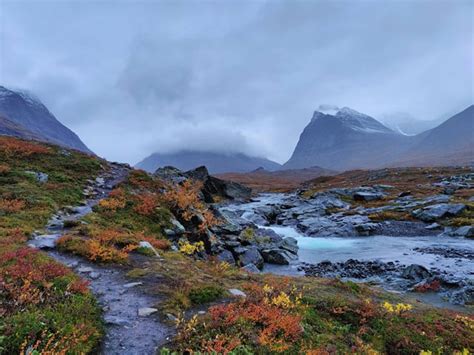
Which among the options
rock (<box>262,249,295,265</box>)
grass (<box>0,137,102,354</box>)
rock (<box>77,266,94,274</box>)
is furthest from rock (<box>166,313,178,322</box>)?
rock (<box>262,249,295,265</box>)

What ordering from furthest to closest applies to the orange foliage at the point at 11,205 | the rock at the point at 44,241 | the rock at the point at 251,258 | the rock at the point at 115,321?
the rock at the point at 251,258 → the orange foliage at the point at 11,205 → the rock at the point at 44,241 → the rock at the point at 115,321

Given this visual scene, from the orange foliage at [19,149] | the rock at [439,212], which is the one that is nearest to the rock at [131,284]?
the orange foliage at [19,149]

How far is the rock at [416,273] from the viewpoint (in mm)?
19938

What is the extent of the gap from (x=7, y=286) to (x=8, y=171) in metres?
18.5

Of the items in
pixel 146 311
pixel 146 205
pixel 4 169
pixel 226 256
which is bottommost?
pixel 226 256

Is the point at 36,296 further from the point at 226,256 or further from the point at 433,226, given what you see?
the point at 433,226

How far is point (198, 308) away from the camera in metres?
8.76

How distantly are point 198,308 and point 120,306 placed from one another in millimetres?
2056

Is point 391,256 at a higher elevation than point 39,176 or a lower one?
lower

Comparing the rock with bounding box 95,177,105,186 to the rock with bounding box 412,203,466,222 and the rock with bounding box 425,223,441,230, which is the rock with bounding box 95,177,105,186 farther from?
the rock with bounding box 412,203,466,222

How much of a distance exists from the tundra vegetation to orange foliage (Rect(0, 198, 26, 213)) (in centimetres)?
4

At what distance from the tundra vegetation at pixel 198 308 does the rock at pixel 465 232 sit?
80.4 ft

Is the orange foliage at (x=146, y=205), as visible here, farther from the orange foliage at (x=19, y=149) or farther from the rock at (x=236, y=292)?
the orange foliage at (x=19, y=149)

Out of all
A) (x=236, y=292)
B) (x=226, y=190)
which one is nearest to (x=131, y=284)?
(x=236, y=292)
